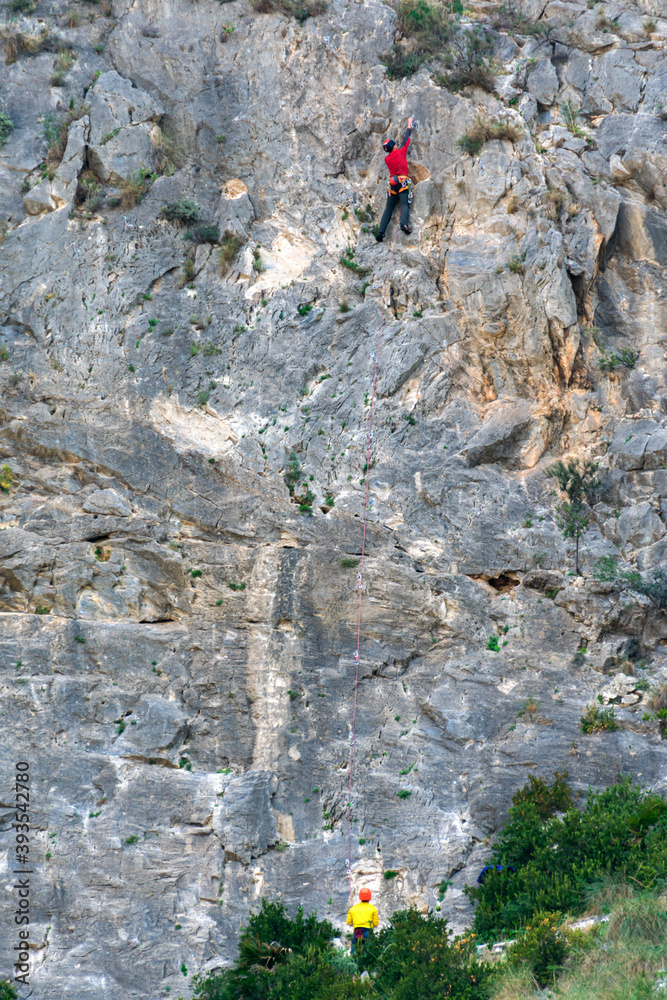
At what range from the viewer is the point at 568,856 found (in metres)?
9.99

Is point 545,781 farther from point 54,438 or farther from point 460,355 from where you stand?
point 54,438

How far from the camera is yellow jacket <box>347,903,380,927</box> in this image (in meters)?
10.1

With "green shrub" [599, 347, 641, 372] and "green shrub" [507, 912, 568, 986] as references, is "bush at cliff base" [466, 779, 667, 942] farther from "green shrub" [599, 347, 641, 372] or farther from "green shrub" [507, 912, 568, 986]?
"green shrub" [599, 347, 641, 372]

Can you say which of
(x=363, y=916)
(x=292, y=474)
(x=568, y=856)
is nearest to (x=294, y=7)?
(x=292, y=474)

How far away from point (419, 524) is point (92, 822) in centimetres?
642

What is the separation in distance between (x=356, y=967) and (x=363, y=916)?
592mm

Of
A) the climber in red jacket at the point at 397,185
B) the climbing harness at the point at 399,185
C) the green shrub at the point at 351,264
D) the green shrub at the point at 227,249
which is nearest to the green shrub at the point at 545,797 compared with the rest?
the green shrub at the point at 351,264

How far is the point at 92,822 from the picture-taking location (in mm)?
11312

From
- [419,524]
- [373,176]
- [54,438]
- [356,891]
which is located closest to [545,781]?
[356,891]

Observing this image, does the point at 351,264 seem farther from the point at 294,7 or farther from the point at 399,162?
the point at 294,7

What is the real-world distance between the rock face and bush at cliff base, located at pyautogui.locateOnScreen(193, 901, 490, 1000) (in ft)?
2.94

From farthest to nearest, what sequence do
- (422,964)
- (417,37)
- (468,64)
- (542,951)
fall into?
(417,37) < (468,64) < (422,964) < (542,951)

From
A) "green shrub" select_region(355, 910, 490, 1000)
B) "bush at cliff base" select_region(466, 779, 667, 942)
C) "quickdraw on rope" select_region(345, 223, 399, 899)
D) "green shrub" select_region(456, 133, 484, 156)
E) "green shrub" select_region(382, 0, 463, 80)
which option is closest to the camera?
"green shrub" select_region(355, 910, 490, 1000)

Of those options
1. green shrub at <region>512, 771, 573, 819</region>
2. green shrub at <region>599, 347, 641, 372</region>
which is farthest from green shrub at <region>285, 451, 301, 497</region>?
green shrub at <region>512, 771, 573, 819</region>
